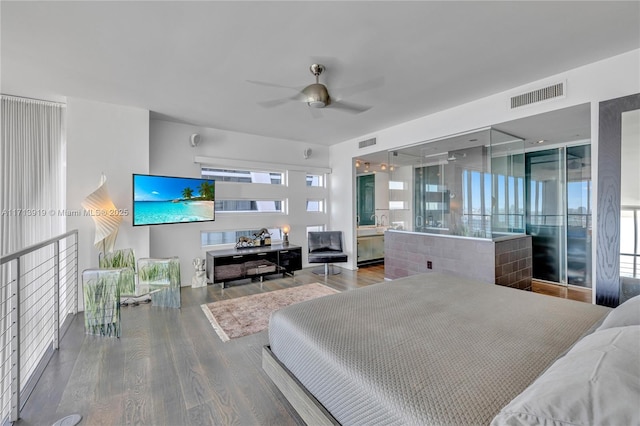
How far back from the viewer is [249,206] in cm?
545

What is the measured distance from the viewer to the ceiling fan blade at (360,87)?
10.2ft

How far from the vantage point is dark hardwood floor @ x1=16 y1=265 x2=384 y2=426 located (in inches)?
70.1

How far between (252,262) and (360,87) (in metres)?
3.25

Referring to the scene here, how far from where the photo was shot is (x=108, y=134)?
375cm

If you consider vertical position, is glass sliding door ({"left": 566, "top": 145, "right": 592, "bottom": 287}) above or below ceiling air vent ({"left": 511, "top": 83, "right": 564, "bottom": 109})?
below

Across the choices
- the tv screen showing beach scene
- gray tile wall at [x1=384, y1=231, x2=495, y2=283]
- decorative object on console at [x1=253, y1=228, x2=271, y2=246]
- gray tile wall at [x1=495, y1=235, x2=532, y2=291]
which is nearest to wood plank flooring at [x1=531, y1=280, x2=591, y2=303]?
gray tile wall at [x1=495, y1=235, x2=532, y2=291]

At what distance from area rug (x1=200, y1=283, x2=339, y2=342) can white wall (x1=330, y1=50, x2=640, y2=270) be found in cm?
186

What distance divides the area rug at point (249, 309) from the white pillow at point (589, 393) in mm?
2594

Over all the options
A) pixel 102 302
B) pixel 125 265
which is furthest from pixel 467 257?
pixel 125 265

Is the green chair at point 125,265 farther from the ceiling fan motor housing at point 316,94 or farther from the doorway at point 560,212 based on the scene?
the doorway at point 560,212

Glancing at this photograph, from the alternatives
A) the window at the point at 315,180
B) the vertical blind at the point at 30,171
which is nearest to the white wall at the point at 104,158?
the vertical blind at the point at 30,171

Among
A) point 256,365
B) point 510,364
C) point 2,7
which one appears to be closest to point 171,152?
point 2,7

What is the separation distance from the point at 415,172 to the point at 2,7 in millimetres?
4957

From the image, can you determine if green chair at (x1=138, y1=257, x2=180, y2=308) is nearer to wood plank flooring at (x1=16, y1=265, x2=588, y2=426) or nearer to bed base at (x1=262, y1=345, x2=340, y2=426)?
wood plank flooring at (x1=16, y1=265, x2=588, y2=426)
